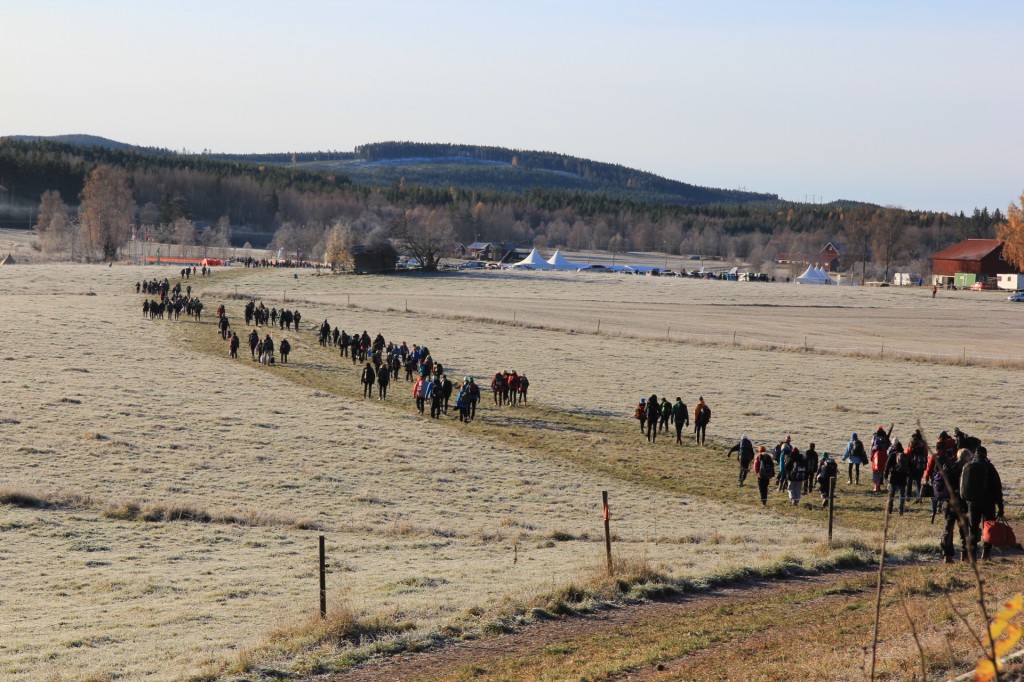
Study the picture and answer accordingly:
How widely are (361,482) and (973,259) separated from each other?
357 feet

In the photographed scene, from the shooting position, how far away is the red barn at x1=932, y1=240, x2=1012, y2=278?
4542 inches

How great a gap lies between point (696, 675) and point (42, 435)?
71.8 ft

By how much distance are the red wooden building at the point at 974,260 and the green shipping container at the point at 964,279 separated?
146cm

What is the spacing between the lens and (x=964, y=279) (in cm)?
11444

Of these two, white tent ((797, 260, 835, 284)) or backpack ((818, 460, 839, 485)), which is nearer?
backpack ((818, 460, 839, 485))

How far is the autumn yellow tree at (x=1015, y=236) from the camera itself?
98500 mm

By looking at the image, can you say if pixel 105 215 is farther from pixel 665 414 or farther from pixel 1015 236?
pixel 665 414


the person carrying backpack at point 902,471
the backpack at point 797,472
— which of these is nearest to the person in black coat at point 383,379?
the backpack at point 797,472

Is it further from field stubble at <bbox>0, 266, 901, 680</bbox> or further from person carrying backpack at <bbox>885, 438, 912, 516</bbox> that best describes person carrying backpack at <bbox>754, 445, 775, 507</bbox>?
person carrying backpack at <bbox>885, 438, 912, 516</bbox>

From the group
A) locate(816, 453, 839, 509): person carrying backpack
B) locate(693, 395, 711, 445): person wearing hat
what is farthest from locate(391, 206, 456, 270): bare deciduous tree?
locate(816, 453, 839, 509): person carrying backpack

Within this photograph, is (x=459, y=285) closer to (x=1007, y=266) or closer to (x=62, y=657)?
(x=1007, y=266)

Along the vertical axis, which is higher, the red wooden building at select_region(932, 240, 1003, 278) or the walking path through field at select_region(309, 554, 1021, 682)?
the red wooden building at select_region(932, 240, 1003, 278)

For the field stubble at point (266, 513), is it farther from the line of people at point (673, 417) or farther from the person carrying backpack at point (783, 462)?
the person carrying backpack at point (783, 462)

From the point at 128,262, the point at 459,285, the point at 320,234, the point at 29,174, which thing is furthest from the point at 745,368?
the point at 29,174
